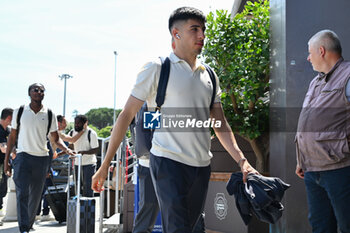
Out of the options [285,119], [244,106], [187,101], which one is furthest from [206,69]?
[244,106]

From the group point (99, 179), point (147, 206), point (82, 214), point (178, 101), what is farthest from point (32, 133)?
point (178, 101)

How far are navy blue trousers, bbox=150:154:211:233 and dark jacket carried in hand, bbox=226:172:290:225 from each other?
0.24 m

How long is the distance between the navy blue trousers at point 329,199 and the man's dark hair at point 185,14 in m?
1.61

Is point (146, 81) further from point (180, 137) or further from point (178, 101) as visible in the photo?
point (180, 137)

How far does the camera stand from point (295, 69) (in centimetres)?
460

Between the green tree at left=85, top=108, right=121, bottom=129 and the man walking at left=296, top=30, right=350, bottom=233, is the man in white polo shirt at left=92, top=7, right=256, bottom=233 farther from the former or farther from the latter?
the green tree at left=85, top=108, right=121, bottom=129

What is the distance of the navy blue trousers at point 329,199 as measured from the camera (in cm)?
327

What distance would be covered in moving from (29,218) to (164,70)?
164 inches

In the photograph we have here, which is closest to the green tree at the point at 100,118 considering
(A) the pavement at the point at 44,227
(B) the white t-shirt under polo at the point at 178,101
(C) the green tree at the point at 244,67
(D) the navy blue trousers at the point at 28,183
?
(A) the pavement at the point at 44,227

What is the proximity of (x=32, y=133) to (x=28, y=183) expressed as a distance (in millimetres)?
A: 714

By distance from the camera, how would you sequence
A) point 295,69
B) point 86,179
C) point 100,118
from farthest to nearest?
point 100,118
point 86,179
point 295,69

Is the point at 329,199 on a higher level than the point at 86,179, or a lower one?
higher

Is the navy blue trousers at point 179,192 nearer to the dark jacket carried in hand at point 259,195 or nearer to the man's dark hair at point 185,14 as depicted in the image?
the dark jacket carried in hand at point 259,195

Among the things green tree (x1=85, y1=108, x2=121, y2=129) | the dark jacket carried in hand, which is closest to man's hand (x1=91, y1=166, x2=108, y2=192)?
the dark jacket carried in hand
